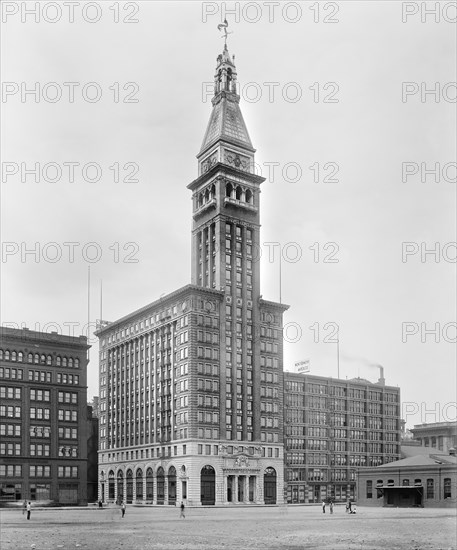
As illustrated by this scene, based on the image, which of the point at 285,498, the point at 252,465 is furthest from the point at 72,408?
the point at 285,498

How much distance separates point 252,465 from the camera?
136m

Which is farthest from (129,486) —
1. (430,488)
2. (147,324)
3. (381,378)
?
(381,378)

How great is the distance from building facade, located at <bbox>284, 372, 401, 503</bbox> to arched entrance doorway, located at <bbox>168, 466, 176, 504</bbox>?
3397cm

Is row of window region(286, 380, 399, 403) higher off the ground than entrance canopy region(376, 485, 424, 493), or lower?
higher

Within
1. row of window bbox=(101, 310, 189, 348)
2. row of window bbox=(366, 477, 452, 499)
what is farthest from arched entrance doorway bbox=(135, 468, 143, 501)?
row of window bbox=(366, 477, 452, 499)

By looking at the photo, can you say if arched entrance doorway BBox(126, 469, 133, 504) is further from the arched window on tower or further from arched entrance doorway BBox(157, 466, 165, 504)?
the arched window on tower

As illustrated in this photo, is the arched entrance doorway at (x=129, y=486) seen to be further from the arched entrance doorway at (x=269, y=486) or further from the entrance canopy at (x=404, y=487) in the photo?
the entrance canopy at (x=404, y=487)

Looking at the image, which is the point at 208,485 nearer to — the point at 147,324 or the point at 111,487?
the point at 111,487

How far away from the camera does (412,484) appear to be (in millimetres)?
111750

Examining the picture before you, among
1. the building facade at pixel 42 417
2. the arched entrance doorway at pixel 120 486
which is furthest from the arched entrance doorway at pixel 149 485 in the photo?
the building facade at pixel 42 417

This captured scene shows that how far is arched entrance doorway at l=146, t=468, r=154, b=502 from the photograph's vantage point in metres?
139

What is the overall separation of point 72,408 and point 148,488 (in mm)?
23448

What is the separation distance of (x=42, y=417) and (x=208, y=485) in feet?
100

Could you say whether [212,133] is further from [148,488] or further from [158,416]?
[148,488]
